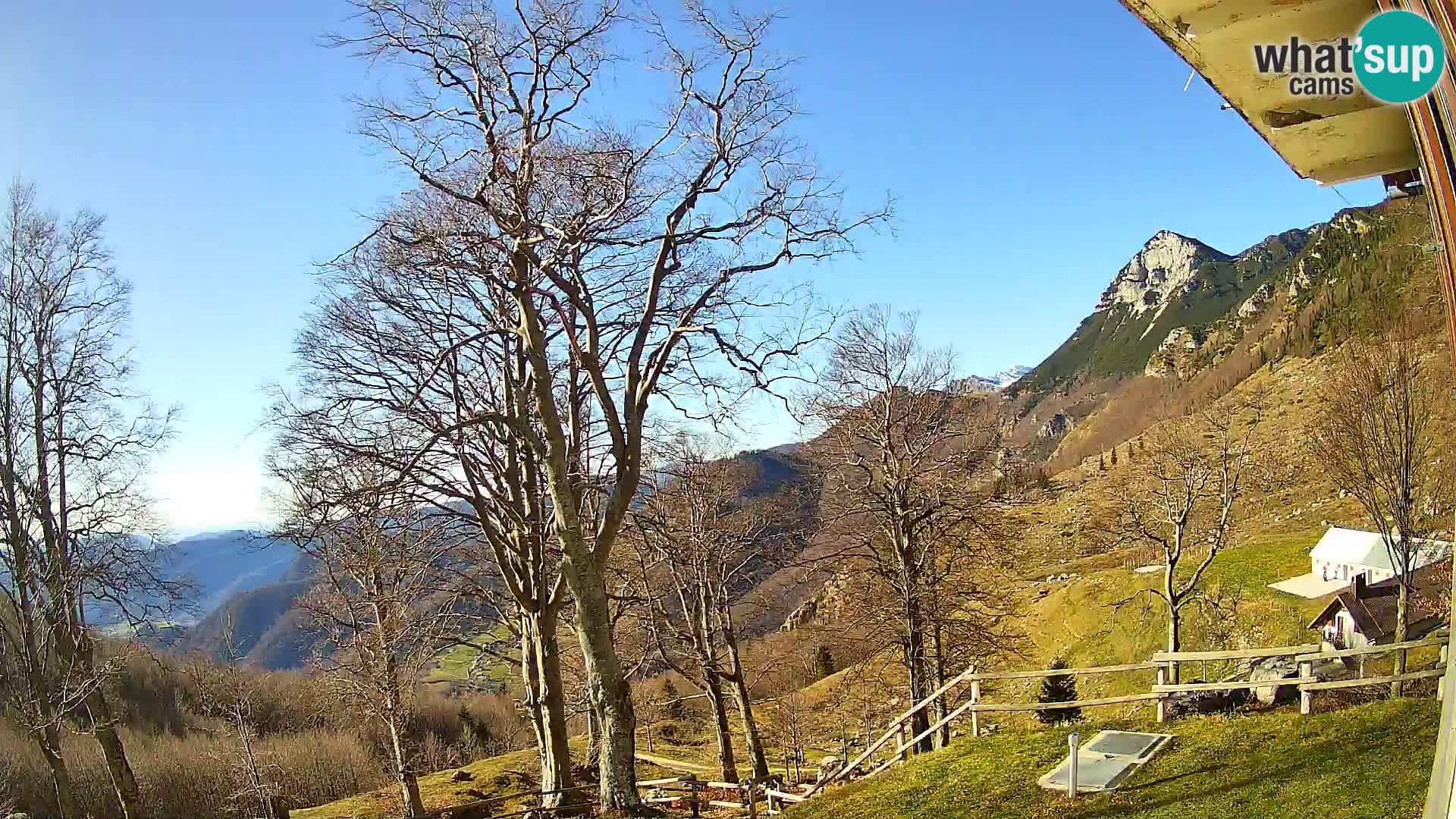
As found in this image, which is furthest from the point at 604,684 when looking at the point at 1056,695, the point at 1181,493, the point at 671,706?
the point at 671,706

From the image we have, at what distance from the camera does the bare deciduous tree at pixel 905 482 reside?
19.0 metres

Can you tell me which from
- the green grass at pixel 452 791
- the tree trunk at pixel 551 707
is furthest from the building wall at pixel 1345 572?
the tree trunk at pixel 551 707

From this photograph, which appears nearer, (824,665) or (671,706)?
(671,706)

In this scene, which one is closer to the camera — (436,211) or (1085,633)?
(436,211)

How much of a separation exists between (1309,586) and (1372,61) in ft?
119

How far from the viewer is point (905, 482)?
18.9 metres

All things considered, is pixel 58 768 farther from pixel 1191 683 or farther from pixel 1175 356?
pixel 1175 356

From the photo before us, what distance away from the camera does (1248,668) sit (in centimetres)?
2044

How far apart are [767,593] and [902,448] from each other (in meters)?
8.00

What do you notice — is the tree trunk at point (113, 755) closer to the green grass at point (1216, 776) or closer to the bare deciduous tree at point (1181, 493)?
the green grass at point (1216, 776)

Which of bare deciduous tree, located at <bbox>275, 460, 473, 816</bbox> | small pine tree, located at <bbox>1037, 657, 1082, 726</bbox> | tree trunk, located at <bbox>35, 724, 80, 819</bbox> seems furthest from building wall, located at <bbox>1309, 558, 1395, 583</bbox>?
tree trunk, located at <bbox>35, 724, 80, 819</bbox>

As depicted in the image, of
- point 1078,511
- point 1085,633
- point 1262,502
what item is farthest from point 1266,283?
point 1085,633

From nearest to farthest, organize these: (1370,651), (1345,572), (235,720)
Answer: (1370,651)
(235,720)
(1345,572)

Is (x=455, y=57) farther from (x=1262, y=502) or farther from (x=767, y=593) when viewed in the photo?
(x=1262, y=502)
